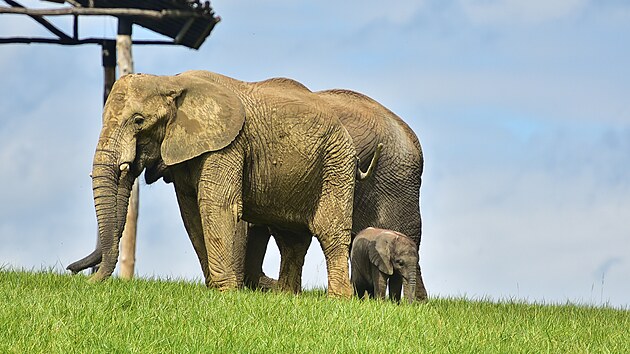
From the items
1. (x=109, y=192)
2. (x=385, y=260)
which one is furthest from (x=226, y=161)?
(x=385, y=260)

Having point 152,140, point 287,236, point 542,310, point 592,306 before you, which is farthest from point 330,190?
point 592,306

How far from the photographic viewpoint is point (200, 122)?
515 inches

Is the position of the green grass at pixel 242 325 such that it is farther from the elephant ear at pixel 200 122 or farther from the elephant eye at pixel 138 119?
the elephant eye at pixel 138 119

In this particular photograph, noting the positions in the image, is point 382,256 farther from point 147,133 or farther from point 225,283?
point 147,133

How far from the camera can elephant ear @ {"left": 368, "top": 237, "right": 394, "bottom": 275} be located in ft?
45.8

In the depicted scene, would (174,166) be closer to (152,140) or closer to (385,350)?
(152,140)

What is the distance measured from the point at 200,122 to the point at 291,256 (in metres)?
2.58

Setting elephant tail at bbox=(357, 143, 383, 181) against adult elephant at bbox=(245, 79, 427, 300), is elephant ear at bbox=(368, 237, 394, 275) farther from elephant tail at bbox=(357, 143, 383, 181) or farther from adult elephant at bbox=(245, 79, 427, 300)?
adult elephant at bbox=(245, 79, 427, 300)

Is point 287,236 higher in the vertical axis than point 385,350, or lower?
higher

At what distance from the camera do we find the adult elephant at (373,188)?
14.9 m

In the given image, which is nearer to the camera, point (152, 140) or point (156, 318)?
point (156, 318)

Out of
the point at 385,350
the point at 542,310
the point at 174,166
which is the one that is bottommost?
the point at 385,350

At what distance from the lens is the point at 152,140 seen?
13.0 m

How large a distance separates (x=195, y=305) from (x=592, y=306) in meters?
6.89
